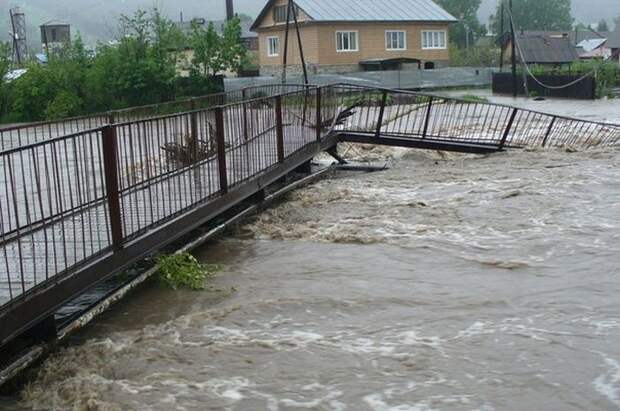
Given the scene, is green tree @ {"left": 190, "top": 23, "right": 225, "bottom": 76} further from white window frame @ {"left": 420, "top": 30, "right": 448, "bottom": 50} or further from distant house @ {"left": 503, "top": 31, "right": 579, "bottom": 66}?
distant house @ {"left": 503, "top": 31, "right": 579, "bottom": 66}

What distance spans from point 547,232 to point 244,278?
4071mm

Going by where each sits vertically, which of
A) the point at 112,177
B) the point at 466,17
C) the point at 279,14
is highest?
the point at 466,17

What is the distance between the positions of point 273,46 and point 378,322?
5783 cm

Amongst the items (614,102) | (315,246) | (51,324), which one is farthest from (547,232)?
(614,102)

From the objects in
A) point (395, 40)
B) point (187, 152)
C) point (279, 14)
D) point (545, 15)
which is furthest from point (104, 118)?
point (545, 15)

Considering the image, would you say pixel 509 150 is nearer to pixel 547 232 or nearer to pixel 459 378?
pixel 547 232

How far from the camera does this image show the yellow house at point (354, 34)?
57875 mm

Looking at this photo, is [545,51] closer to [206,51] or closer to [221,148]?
[206,51]

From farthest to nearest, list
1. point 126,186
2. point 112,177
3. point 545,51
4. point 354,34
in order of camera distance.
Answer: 1. point 545,51
2. point 354,34
3. point 126,186
4. point 112,177

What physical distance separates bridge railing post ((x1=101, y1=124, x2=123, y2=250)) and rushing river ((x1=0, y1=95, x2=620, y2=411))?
901mm

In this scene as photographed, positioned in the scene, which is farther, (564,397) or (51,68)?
(51,68)

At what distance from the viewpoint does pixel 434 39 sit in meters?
64.2

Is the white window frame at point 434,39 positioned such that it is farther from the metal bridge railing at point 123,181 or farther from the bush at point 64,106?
the metal bridge railing at point 123,181

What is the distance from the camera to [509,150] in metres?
17.4
